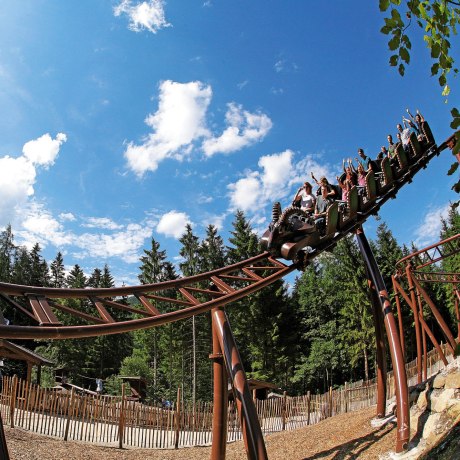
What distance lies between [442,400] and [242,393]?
3809mm

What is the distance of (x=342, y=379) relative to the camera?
128 ft

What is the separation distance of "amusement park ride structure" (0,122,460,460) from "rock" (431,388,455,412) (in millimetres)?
684

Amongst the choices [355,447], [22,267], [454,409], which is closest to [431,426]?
[454,409]

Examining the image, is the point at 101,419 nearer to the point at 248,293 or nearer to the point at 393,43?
the point at 248,293

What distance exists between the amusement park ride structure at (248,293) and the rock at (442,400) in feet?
2.24

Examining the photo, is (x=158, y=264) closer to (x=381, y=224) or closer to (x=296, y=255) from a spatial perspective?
(x=381, y=224)

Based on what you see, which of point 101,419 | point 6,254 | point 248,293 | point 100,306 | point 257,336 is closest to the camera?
point 100,306

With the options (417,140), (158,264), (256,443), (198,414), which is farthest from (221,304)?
(158,264)

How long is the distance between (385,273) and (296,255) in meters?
34.1

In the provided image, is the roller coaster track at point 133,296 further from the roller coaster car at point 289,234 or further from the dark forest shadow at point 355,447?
the dark forest shadow at point 355,447

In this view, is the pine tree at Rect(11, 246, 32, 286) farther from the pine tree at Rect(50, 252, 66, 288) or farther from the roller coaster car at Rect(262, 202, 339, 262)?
the roller coaster car at Rect(262, 202, 339, 262)

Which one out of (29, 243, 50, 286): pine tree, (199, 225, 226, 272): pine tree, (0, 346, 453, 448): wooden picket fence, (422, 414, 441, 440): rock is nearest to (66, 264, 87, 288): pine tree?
(29, 243, 50, 286): pine tree

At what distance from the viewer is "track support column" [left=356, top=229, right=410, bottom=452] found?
625 cm

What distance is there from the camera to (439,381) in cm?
718
